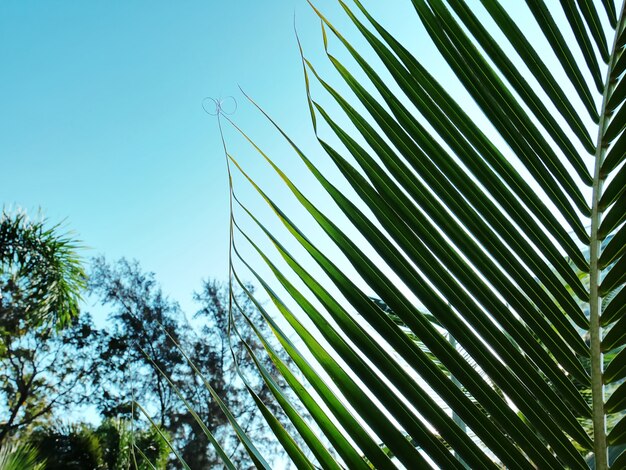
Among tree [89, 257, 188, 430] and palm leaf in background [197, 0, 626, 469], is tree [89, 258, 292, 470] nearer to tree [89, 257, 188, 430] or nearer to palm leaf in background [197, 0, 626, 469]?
tree [89, 257, 188, 430]

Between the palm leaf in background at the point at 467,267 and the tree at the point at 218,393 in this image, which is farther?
the tree at the point at 218,393

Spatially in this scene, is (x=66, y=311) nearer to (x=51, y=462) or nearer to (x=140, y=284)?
(x=51, y=462)

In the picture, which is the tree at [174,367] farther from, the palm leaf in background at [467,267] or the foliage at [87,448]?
the palm leaf in background at [467,267]

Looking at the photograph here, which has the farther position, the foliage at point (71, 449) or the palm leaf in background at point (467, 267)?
the foliage at point (71, 449)

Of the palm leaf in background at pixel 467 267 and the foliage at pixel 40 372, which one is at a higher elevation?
the foliage at pixel 40 372

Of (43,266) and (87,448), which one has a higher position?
(43,266)

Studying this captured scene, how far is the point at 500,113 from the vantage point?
0.47 metres

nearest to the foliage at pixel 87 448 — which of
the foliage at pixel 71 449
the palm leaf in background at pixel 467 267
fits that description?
the foliage at pixel 71 449

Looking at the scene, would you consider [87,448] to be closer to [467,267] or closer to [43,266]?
[43,266]

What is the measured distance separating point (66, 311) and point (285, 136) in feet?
32.8

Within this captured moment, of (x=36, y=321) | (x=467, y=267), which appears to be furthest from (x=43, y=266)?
(x=467, y=267)

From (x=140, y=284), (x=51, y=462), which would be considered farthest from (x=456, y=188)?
(x=140, y=284)

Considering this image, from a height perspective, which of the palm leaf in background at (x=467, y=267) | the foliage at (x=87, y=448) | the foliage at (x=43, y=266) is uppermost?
the foliage at (x=43, y=266)

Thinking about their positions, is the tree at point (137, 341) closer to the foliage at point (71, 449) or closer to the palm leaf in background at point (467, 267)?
the foliage at point (71, 449)
